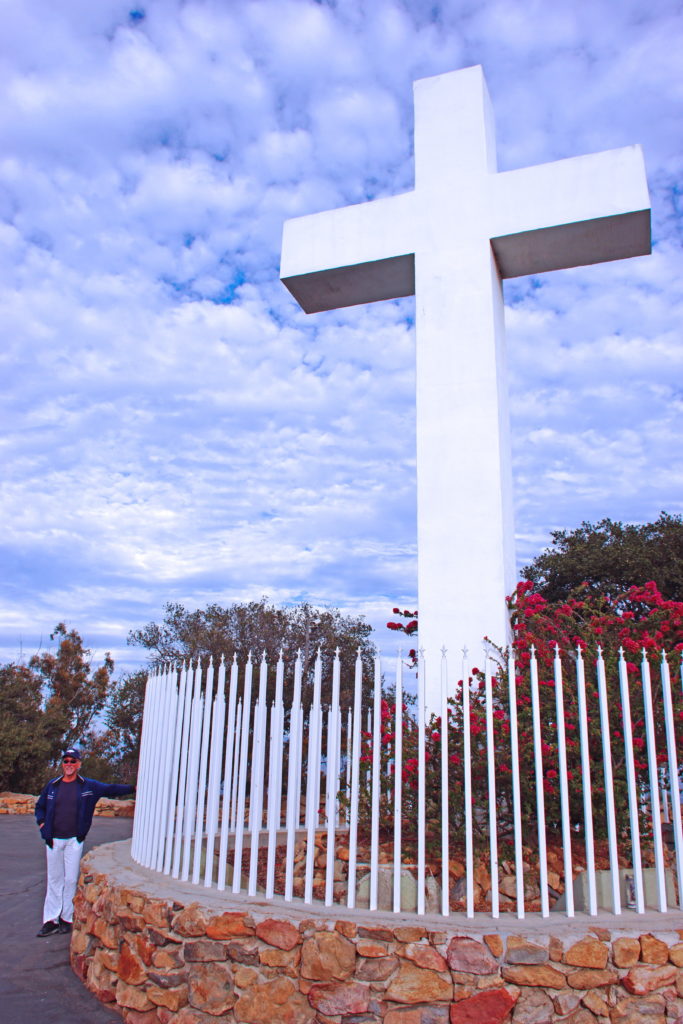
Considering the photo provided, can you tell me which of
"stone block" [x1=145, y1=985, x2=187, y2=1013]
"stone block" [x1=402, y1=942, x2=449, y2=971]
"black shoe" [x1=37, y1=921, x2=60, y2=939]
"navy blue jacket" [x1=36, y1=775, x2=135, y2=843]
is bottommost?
"black shoe" [x1=37, y1=921, x2=60, y2=939]

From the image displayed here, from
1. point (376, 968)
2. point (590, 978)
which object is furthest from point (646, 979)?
point (376, 968)

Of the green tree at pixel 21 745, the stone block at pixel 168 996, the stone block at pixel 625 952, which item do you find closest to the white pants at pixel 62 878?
the stone block at pixel 168 996

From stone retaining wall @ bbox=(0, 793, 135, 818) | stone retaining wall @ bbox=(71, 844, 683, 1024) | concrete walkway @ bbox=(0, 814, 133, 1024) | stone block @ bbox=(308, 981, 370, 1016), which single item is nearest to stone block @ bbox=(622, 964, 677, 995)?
stone retaining wall @ bbox=(71, 844, 683, 1024)

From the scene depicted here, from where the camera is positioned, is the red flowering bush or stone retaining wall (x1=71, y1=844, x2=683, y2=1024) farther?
the red flowering bush

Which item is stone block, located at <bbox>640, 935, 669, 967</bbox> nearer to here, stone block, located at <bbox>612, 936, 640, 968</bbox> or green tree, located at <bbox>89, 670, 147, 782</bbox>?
stone block, located at <bbox>612, 936, 640, 968</bbox>

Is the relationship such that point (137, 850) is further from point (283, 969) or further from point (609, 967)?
point (609, 967)

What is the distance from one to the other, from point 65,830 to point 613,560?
9518 millimetres

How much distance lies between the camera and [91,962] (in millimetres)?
4836

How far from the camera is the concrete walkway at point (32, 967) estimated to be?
432 cm

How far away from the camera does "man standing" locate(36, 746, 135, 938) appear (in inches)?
238

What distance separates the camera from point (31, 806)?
48.1 feet

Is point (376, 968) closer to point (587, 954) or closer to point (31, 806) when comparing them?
point (587, 954)

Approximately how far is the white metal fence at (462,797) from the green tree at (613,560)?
7.38 metres

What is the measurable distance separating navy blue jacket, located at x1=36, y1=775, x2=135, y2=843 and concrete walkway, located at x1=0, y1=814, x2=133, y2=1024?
2.43 feet
